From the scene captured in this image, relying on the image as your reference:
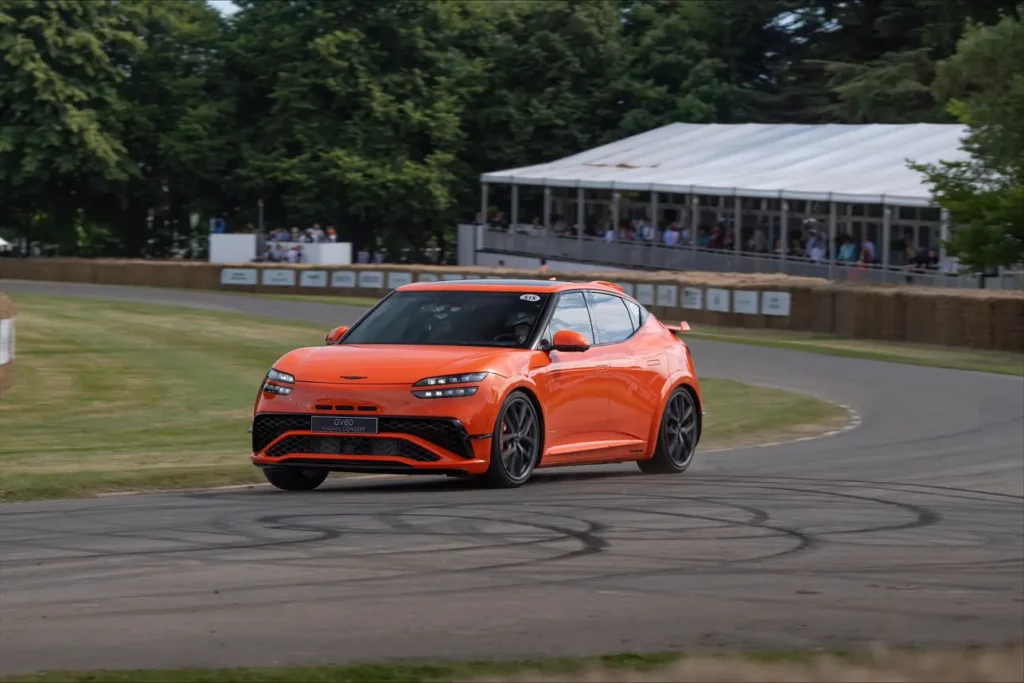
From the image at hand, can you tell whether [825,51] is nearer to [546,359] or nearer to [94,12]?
[94,12]

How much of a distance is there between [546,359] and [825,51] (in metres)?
65.1

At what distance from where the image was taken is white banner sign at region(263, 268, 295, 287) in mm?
55219

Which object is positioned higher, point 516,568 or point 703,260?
point 703,260

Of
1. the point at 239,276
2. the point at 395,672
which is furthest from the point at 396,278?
the point at 395,672

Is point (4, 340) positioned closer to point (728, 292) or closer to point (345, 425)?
point (345, 425)

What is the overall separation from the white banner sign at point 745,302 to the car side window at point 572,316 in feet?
95.9

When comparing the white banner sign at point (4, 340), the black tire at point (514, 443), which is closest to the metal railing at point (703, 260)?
the white banner sign at point (4, 340)

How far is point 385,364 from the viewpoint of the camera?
12.5 meters

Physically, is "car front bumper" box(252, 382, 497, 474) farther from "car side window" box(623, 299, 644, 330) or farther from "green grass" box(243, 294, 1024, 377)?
"green grass" box(243, 294, 1024, 377)

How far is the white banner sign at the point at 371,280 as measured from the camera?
53562mm

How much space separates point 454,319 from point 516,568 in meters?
4.87

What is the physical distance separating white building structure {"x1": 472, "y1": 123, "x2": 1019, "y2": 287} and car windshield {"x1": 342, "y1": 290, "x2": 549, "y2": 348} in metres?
30.1

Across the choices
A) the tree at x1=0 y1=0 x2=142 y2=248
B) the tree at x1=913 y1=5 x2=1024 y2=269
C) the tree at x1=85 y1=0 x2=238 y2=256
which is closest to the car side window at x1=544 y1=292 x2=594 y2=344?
the tree at x1=913 y1=5 x2=1024 y2=269

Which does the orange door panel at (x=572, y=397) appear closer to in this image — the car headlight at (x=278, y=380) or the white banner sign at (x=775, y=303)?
the car headlight at (x=278, y=380)
